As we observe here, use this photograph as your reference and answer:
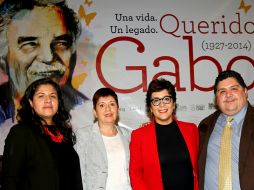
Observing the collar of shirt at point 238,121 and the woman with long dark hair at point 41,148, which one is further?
the collar of shirt at point 238,121

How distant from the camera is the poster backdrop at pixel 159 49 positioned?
339cm

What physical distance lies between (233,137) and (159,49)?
156 centimetres

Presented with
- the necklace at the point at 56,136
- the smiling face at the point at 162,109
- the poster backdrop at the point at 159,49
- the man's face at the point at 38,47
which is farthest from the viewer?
the poster backdrop at the point at 159,49

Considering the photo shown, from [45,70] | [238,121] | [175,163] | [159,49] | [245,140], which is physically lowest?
[175,163]

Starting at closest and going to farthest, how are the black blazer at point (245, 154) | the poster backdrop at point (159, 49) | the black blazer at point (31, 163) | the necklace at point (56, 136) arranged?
the black blazer at point (31, 163) < the black blazer at point (245, 154) < the necklace at point (56, 136) < the poster backdrop at point (159, 49)

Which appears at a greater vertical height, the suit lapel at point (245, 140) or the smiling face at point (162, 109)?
the smiling face at point (162, 109)

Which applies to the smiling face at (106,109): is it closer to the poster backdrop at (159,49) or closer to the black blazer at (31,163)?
the black blazer at (31,163)

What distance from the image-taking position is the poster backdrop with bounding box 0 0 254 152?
339cm

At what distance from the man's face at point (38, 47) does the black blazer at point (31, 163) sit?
136 cm

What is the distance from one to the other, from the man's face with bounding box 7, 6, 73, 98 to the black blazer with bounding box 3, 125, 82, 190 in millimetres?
1363

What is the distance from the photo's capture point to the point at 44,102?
2.12 m

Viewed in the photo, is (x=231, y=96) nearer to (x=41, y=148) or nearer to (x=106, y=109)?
(x=106, y=109)

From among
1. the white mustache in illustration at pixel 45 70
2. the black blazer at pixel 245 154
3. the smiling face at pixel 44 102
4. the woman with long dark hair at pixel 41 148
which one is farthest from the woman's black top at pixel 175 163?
the white mustache in illustration at pixel 45 70

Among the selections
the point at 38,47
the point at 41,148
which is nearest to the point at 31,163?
the point at 41,148
